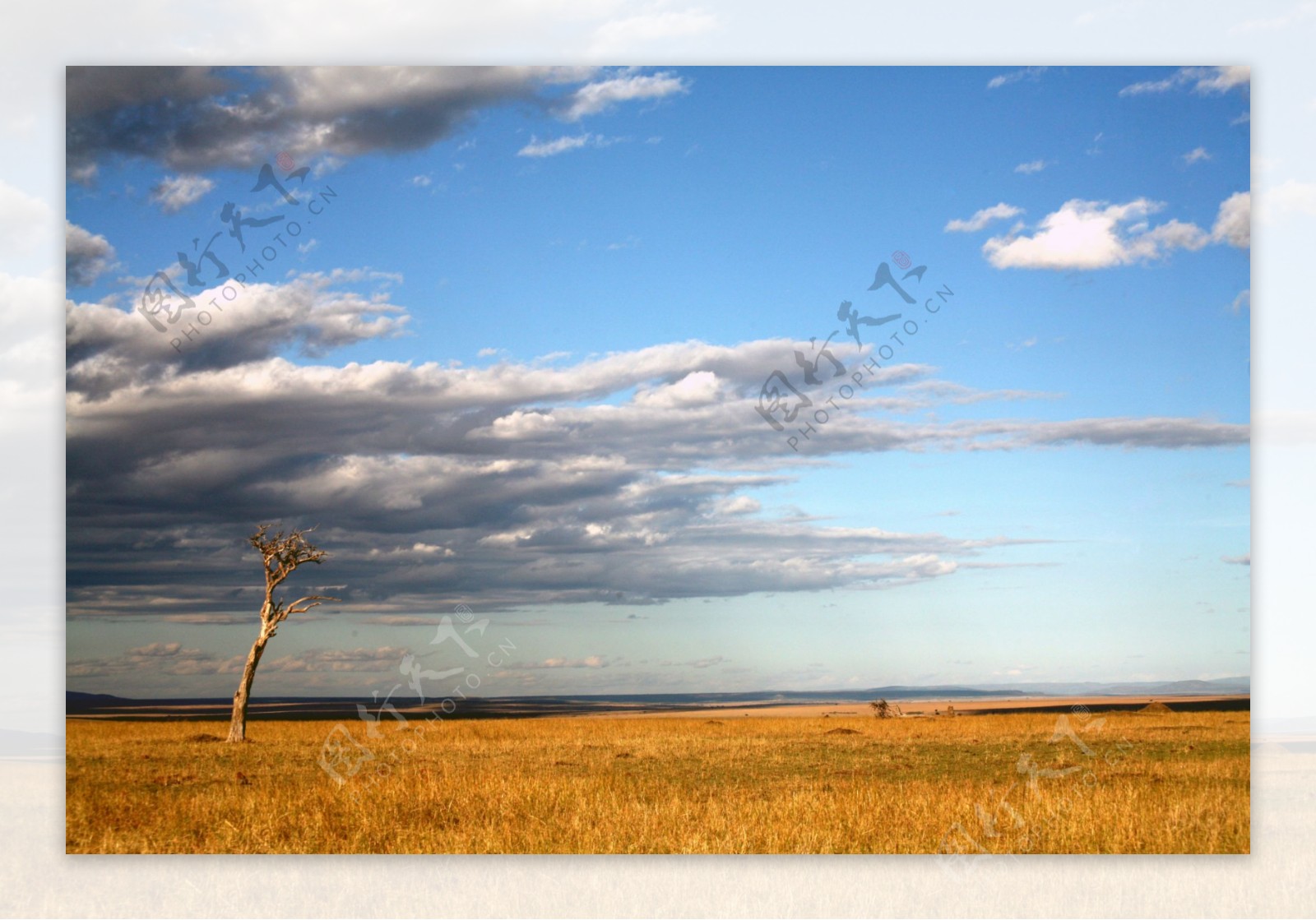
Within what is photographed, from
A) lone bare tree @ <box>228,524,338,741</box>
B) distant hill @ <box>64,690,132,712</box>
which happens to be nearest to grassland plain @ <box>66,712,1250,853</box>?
distant hill @ <box>64,690,132,712</box>

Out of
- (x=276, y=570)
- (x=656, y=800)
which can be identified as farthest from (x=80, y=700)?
(x=656, y=800)

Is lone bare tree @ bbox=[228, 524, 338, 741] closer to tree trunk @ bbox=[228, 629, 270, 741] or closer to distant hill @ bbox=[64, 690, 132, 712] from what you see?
tree trunk @ bbox=[228, 629, 270, 741]

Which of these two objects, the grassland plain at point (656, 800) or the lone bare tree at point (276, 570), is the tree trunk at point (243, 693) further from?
the grassland plain at point (656, 800)

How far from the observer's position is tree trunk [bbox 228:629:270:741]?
13531mm

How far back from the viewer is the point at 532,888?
1145 cm

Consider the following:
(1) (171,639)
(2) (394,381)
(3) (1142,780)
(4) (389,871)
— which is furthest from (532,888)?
(3) (1142,780)

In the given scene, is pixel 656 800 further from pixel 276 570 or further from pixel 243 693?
pixel 243 693

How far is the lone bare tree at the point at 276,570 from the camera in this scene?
43.5 ft

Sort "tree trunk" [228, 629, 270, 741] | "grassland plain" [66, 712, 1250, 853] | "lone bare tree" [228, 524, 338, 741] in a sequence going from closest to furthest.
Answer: "grassland plain" [66, 712, 1250, 853] → "lone bare tree" [228, 524, 338, 741] → "tree trunk" [228, 629, 270, 741]

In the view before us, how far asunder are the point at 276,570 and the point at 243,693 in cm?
231

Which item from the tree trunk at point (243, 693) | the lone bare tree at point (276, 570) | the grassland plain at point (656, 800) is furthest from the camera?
the tree trunk at point (243, 693)

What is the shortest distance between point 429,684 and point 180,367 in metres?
4.73

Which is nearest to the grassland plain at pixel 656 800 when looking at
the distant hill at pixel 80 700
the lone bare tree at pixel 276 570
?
the distant hill at pixel 80 700

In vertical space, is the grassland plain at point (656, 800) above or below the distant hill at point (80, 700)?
below
